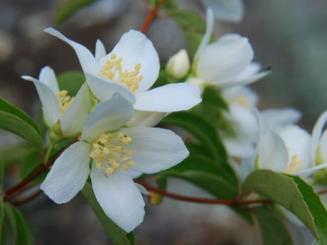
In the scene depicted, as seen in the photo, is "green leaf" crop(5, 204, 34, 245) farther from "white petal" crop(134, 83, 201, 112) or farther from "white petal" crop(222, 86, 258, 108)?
"white petal" crop(222, 86, 258, 108)

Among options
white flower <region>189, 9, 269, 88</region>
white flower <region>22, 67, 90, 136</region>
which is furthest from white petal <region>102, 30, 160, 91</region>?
white flower <region>189, 9, 269, 88</region>

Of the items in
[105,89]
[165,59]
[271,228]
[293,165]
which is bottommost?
[165,59]

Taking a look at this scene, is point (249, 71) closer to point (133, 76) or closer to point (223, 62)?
point (223, 62)

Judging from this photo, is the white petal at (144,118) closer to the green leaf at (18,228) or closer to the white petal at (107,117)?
the white petal at (107,117)

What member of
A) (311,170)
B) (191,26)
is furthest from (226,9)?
(311,170)

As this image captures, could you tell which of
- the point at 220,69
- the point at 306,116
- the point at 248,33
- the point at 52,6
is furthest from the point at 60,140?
the point at 248,33

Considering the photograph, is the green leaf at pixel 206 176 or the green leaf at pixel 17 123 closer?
the green leaf at pixel 17 123

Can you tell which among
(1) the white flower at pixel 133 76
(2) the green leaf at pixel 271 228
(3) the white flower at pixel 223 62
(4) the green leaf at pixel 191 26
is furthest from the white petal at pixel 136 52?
(4) the green leaf at pixel 191 26
